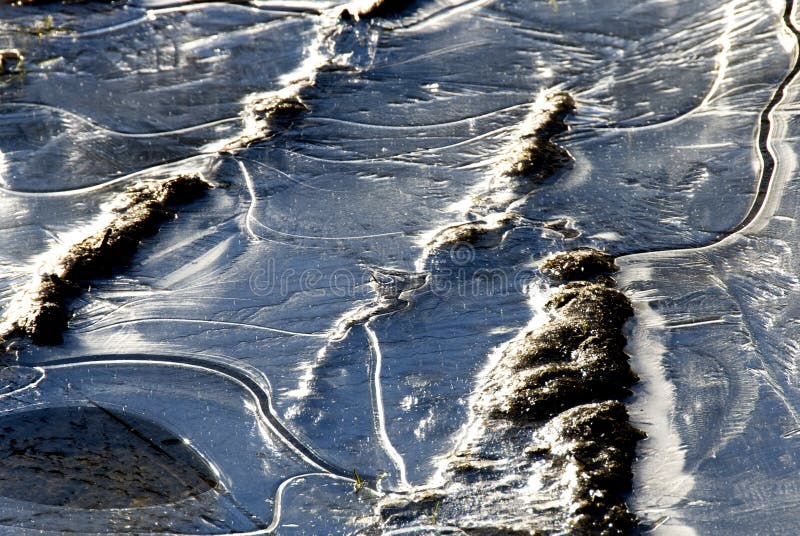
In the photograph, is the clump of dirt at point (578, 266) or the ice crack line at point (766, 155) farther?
the ice crack line at point (766, 155)

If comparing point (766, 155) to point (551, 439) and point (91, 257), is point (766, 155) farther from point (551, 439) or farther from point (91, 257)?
point (91, 257)

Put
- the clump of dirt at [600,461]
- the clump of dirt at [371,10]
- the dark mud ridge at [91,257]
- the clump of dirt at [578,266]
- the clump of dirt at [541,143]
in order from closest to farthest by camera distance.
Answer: the clump of dirt at [600,461] < the dark mud ridge at [91,257] < the clump of dirt at [578,266] < the clump of dirt at [541,143] < the clump of dirt at [371,10]

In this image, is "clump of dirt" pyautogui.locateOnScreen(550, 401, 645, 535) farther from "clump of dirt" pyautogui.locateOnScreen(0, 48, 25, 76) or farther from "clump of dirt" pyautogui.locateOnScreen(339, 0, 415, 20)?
"clump of dirt" pyautogui.locateOnScreen(0, 48, 25, 76)

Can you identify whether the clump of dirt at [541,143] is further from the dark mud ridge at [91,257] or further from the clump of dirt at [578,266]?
the dark mud ridge at [91,257]

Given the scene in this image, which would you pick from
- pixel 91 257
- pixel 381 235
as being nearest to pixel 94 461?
pixel 91 257

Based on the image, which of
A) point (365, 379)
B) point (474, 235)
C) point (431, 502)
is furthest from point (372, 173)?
point (431, 502)

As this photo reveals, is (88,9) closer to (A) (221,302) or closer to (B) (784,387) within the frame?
(A) (221,302)

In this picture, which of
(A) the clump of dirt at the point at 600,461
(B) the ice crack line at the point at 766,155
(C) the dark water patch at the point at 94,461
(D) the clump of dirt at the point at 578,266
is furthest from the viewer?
(B) the ice crack line at the point at 766,155

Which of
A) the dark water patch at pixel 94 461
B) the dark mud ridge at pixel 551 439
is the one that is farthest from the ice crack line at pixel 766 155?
the dark water patch at pixel 94 461
